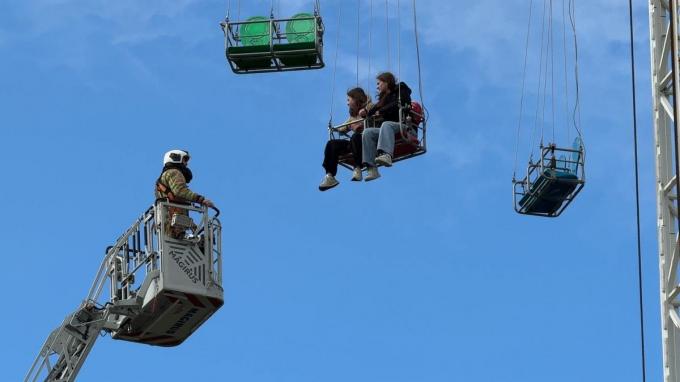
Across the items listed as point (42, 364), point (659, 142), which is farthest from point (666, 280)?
point (42, 364)

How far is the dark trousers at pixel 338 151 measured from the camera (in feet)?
100

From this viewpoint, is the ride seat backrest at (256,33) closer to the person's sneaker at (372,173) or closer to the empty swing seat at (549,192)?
the person's sneaker at (372,173)

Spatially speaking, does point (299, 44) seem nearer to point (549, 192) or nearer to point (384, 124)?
point (384, 124)

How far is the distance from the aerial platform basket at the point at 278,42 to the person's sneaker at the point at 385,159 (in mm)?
1856

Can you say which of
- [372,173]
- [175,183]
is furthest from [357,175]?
[175,183]

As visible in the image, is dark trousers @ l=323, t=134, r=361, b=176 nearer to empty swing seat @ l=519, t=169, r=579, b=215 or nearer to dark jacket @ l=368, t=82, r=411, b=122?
dark jacket @ l=368, t=82, r=411, b=122

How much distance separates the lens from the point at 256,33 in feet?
103

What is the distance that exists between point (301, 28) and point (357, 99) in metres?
1.19

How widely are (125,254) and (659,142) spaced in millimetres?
7053

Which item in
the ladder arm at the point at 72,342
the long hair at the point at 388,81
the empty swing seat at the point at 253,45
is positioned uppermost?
the empty swing seat at the point at 253,45

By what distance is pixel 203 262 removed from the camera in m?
29.0

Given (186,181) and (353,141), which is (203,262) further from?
(353,141)

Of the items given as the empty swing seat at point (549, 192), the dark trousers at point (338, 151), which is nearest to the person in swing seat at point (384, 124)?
the dark trousers at point (338, 151)

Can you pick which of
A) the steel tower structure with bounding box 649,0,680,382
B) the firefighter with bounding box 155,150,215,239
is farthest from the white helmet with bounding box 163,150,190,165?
the steel tower structure with bounding box 649,0,680,382
